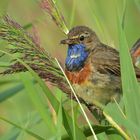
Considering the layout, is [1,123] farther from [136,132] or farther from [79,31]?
[136,132]

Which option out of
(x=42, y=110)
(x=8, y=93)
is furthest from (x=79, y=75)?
(x=42, y=110)

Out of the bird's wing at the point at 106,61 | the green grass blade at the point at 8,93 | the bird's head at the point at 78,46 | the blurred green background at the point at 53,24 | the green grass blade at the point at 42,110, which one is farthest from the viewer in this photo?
the blurred green background at the point at 53,24

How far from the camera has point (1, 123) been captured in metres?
4.77

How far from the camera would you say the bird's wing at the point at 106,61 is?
3.85 m

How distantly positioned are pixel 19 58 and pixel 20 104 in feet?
7.28

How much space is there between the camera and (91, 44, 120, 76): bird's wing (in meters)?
3.85

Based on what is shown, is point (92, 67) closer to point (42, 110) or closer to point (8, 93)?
point (8, 93)

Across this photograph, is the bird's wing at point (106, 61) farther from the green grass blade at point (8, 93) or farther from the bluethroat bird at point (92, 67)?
the green grass blade at point (8, 93)

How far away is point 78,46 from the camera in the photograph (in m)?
3.78

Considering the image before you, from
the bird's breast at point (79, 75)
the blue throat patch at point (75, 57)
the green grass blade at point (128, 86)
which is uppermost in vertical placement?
the blue throat patch at point (75, 57)

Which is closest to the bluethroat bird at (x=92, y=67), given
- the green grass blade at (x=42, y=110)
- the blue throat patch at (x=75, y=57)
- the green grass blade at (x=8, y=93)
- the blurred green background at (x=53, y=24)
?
the blue throat patch at (x=75, y=57)

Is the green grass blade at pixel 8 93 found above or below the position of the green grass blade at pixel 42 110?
above

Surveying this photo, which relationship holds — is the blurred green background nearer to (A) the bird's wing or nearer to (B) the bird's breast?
(A) the bird's wing

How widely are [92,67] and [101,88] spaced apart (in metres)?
0.14
